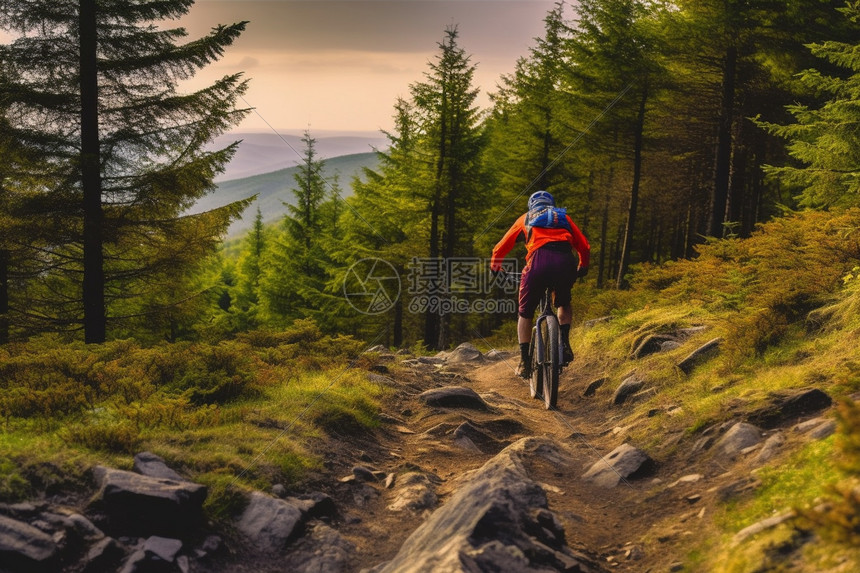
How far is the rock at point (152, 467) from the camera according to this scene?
14.8 feet

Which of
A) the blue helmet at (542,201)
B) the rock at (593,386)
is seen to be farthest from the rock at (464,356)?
the blue helmet at (542,201)

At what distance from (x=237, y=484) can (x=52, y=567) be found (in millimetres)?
1505

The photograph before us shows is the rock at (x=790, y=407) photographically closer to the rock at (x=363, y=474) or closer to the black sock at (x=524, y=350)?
the black sock at (x=524, y=350)

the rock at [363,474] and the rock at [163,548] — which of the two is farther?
the rock at [363,474]

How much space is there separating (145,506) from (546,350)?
18.1 feet

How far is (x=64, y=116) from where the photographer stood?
38.0ft

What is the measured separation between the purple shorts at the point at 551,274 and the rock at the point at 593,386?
2.91 meters

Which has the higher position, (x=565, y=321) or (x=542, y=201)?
(x=542, y=201)

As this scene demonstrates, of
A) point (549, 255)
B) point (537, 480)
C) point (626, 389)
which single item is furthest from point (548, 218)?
point (537, 480)

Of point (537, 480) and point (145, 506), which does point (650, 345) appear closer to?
point (537, 480)

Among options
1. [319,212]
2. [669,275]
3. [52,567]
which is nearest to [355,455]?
[52,567]

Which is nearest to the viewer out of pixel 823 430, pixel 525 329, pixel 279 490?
pixel 823 430

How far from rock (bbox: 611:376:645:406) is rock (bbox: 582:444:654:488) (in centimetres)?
275

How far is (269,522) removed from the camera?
4445 millimetres
